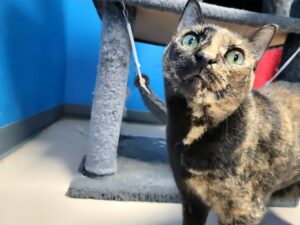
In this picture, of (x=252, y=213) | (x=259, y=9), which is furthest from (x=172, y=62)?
(x=259, y=9)

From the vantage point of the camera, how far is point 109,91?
1.07 metres

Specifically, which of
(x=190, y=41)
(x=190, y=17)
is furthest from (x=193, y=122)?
(x=190, y=17)

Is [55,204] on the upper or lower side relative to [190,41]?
lower

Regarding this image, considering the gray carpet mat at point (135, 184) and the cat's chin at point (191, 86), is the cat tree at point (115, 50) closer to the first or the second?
the gray carpet mat at point (135, 184)

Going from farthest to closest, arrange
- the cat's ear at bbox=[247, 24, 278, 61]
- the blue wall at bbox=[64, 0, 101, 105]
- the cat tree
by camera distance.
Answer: the blue wall at bbox=[64, 0, 101, 105] < the cat tree < the cat's ear at bbox=[247, 24, 278, 61]

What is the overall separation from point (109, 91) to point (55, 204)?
0.43 meters

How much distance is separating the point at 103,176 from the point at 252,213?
2.04ft

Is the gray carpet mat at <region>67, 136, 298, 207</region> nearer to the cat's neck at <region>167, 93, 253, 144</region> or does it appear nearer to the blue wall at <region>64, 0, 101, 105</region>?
the cat's neck at <region>167, 93, 253, 144</region>

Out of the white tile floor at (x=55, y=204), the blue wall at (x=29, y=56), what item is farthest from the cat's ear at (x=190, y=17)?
the blue wall at (x=29, y=56)

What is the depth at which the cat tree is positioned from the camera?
1000 millimetres

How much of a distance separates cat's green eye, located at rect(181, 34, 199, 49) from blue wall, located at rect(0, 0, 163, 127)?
2.41ft

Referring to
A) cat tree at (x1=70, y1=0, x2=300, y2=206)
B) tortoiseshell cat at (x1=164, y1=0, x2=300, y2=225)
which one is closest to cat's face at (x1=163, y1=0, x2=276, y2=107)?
tortoiseshell cat at (x1=164, y1=0, x2=300, y2=225)

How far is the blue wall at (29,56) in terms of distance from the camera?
1199mm

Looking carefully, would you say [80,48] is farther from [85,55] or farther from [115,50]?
[115,50]
